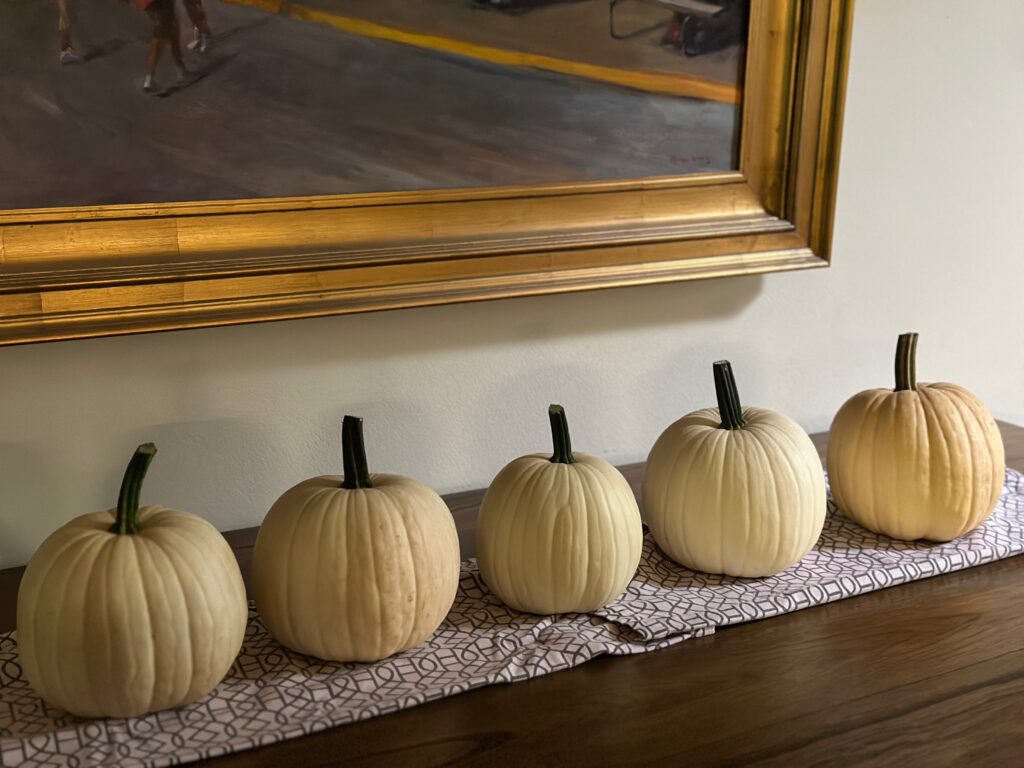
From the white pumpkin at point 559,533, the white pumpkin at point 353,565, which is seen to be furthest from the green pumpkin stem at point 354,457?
the white pumpkin at point 559,533

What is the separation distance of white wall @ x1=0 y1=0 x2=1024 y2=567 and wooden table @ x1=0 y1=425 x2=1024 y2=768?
17 centimetres

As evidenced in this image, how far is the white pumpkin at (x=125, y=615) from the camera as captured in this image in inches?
25.7

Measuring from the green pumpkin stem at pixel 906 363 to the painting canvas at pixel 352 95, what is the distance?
0.25 meters

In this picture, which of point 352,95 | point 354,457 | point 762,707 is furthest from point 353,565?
point 352,95

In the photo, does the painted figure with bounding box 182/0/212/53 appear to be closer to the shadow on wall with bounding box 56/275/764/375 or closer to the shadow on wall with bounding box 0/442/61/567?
the shadow on wall with bounding box 56/275/764/375

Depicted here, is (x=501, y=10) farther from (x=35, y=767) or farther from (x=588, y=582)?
(x=35, y=767)

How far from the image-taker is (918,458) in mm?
910

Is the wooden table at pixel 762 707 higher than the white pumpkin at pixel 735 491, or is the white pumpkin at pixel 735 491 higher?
the white pumpkin at pixel 735 491

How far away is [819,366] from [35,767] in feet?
2.93

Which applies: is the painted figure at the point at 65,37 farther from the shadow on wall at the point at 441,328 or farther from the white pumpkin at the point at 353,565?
the white pumpkin at the point at 353,565

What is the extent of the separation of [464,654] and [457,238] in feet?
1.21

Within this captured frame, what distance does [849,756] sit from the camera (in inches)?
25.8
